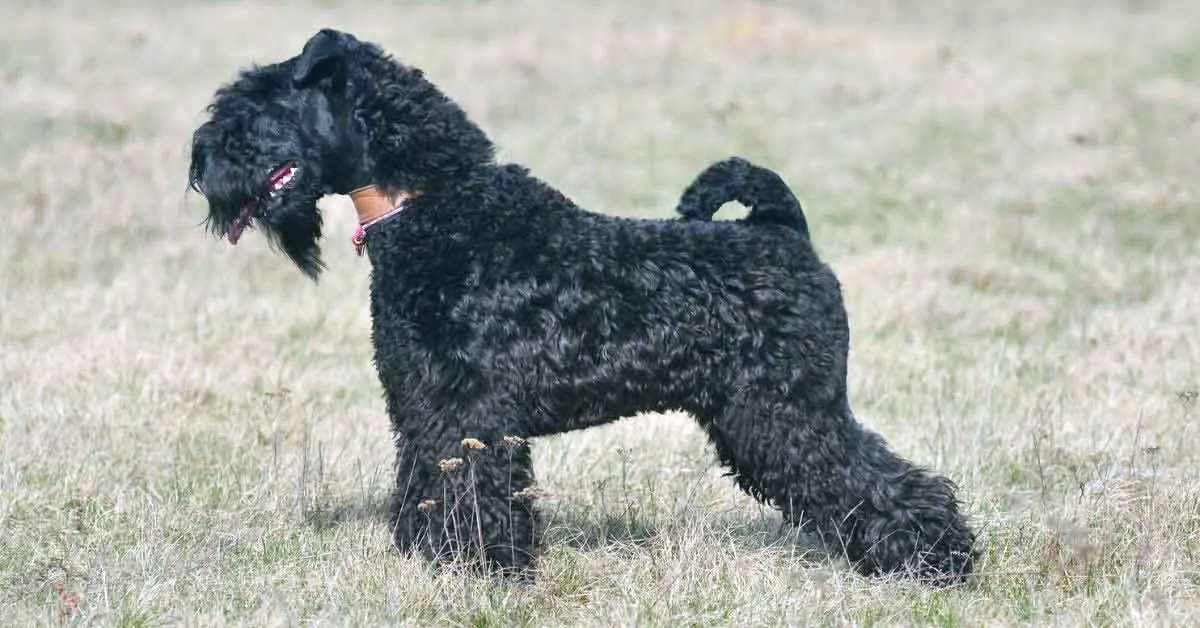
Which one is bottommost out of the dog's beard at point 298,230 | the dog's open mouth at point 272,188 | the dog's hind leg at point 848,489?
the dog's hind leg at point 848,489

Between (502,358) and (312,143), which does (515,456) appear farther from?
(312,143)

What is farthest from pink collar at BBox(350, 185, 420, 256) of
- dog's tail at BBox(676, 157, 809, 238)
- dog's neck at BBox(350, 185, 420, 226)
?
dog's tail at BBox(676, 157, 809, 238)

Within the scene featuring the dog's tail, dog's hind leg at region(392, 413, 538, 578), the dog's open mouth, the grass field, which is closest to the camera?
dog's hind leg at region(392, 413, 538, 578)

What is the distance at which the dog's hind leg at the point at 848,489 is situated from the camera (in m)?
5.17

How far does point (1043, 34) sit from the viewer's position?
23.6 metres

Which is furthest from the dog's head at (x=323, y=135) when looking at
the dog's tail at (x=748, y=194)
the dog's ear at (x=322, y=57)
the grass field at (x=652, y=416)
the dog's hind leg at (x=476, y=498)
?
the grass field at (x=652, y=416)

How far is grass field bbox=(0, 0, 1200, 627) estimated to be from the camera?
5.12 m

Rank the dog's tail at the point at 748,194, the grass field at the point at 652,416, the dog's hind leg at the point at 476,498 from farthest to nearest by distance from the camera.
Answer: the dog's tail at the point at 748,194
the grass field at the point at 652,416
the dog's hind leg at the point at 476,498

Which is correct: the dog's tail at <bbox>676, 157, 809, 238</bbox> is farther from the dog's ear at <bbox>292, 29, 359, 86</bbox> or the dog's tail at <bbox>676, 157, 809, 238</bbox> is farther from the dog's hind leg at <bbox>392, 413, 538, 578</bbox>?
the dog's ear at <bbox>292, 29, 359, 86</bbox>

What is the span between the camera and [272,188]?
17.3ft

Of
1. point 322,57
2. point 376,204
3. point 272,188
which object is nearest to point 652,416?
point 376,204

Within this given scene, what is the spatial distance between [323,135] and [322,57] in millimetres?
305

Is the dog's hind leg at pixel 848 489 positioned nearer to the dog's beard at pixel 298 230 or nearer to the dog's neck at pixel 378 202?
the dog's neck at pixel 378 202

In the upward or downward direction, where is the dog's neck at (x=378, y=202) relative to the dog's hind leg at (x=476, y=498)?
upward
